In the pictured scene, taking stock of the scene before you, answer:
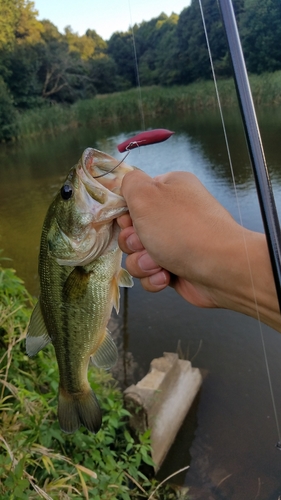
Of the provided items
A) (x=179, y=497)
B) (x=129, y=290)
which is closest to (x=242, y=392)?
(x=179, y=497)

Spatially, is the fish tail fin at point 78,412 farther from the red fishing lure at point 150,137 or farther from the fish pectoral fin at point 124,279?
the red fishing lure at point 150,137

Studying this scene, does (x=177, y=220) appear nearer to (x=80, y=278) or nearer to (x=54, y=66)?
(x=80, y=278)

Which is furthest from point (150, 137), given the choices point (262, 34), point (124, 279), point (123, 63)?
point (123, 63)

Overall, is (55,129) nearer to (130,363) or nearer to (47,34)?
(47,34)

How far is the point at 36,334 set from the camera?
6.17 ft

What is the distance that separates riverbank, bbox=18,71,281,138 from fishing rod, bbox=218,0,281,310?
1100 centimetres

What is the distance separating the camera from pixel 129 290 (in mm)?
7141

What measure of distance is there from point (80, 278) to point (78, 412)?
714mm

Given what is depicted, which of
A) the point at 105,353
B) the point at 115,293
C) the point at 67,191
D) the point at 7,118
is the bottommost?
the point at 105,353

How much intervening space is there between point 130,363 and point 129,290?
2.09 metres

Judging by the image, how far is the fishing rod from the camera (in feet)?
3.80

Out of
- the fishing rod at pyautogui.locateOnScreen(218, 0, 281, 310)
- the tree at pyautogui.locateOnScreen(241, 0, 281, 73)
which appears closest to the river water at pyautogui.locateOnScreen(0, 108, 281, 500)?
the fishing rod at pyautogui.locateOnScreen(218, 0, 281, 310)

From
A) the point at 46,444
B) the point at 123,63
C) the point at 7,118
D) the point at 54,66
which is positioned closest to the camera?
the point at 46,444

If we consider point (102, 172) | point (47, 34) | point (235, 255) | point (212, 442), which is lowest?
point (212, 442)
